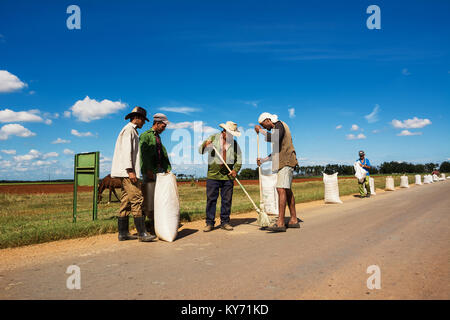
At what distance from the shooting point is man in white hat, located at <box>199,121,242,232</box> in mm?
6566

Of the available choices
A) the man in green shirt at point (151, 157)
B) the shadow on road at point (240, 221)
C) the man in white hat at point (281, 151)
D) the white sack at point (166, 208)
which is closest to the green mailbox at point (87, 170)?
the man in green shirt at point (151, 157)

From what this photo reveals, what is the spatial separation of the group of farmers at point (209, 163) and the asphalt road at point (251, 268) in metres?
0.53

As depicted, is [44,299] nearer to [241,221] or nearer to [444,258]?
[444,258]

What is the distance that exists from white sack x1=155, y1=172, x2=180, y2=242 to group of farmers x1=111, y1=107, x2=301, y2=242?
0.23 metres

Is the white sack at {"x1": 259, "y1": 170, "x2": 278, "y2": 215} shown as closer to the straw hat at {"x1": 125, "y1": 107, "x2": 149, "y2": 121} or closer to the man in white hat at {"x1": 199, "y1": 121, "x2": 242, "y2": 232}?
the man in white hat at {"x1": 199, "y1": 121, "x2": 242, "y2": 232}

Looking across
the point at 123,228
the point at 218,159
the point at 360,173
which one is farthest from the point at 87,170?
the point at 360,173

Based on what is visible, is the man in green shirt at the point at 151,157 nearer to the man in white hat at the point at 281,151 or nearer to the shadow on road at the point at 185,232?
the shadow on road at the point at 185,232

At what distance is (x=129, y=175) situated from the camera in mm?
5281

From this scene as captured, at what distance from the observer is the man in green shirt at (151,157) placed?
582 centimetres

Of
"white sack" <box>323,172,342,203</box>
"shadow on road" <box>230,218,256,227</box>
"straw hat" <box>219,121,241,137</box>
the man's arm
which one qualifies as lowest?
"shadow on road" <box>230,218,256,227</box>

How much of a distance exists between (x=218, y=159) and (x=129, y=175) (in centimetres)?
199

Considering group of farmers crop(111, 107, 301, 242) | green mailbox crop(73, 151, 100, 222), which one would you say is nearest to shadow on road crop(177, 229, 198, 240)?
group of farmers crop(111, 107, 301, 242)
